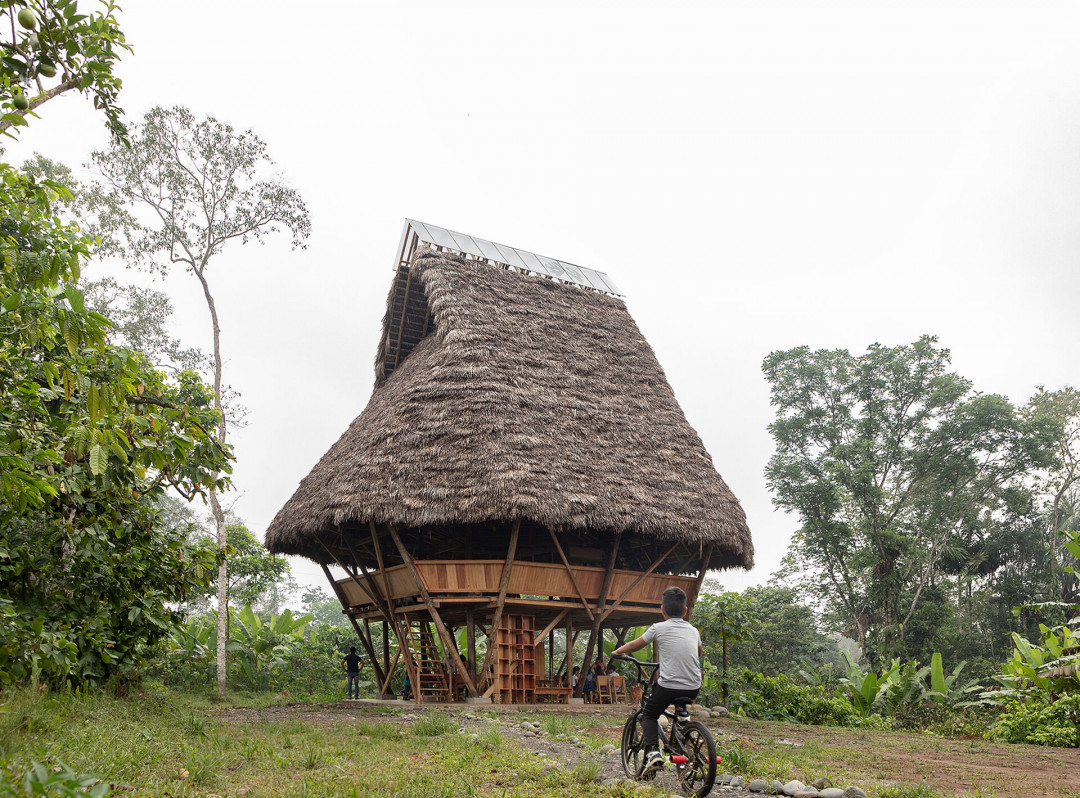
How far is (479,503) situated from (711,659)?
15400 mm

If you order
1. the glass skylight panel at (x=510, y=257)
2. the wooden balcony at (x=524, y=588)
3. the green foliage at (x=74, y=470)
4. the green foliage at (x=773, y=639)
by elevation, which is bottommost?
the green foliage at (x=773, y=639)

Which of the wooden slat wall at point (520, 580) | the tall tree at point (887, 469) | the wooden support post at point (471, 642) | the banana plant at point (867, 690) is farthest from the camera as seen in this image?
the tall tree at point (887, 469)

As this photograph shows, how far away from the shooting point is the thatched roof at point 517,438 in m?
12.0

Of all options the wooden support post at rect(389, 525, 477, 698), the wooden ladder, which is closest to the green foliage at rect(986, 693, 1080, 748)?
the wooden support post at rect(389, 525, 477, 698)

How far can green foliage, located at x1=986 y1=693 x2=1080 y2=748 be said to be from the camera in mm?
9203

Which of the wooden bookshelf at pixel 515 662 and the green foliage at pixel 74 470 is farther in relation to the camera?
the wooden bookshelf at pixel 515 662

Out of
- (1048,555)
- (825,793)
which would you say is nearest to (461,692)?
(825,793)

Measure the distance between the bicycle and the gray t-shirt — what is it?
0.36 ft

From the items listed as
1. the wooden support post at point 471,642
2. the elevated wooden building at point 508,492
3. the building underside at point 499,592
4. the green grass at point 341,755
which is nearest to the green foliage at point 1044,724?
the green grass at point 341,755

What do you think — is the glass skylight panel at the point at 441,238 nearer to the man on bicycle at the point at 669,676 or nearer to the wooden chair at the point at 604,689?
the wooden chair at the point at 604,689

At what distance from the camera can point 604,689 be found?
578 inches

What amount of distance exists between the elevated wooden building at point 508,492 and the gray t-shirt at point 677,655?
6662mm

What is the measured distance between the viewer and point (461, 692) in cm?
1342

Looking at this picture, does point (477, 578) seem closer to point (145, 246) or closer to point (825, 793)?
point (825, 793)
